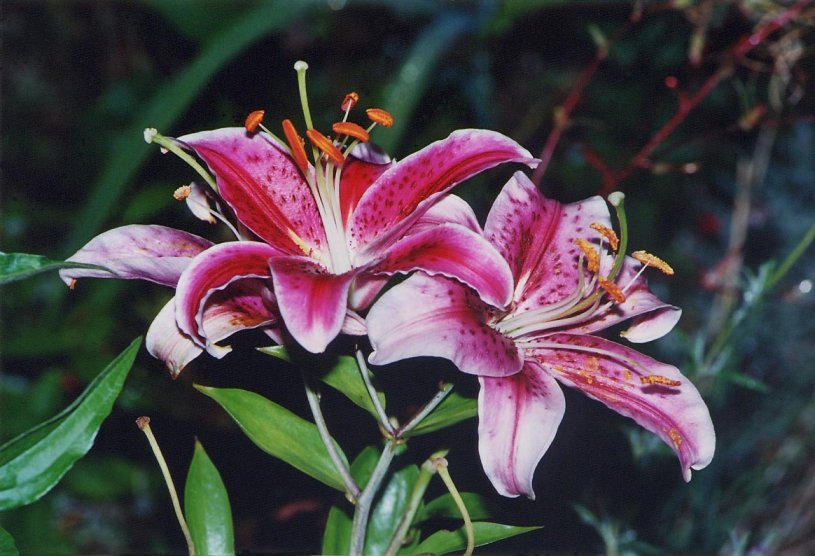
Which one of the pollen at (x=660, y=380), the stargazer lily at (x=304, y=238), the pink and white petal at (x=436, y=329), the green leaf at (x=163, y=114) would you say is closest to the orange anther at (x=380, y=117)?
the stargazer lily at (x=304, y=238)

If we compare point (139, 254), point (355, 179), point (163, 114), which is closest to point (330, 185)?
point (355, 179)

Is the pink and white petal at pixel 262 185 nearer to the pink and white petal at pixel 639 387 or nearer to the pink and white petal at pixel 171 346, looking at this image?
the pink and white petal at pixel 171 346

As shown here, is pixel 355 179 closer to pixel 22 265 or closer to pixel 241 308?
pixel 241 308

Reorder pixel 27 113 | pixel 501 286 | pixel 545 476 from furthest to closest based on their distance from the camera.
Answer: pixel 27 113
pixel 545 476
pixel 501 286


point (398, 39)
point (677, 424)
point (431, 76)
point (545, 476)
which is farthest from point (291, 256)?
point (398, 39)

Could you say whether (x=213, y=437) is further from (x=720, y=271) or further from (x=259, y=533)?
(x=720, y=271)

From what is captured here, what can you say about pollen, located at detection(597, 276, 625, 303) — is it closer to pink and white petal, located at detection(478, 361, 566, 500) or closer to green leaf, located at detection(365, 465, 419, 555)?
pink and white petal, located at detection(478, 361, 566, 500)
